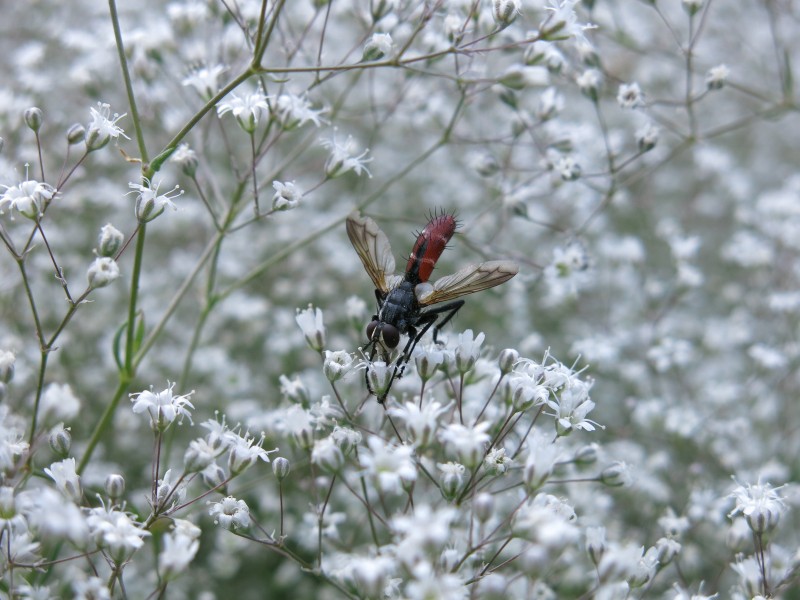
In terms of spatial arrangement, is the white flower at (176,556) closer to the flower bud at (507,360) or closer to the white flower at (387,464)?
the white flower at (387,464)

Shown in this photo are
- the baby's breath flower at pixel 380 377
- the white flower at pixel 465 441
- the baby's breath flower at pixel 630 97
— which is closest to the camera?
the white flower at pixel 465 441

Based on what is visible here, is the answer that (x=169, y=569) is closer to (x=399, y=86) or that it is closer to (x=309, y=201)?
(x=399, y=86)

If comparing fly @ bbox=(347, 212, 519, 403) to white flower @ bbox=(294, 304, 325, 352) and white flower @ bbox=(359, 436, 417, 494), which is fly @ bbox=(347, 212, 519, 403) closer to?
white flower @ bbox=(294, 304, 325, 352)

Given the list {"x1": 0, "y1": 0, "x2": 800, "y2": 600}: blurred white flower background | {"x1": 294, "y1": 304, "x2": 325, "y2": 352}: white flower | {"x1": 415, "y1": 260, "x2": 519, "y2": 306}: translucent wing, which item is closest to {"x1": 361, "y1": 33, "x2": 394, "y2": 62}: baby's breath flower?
{"x1": 0, "y1": 0, "x2": 800, "y2": 600}: blurred white flower background

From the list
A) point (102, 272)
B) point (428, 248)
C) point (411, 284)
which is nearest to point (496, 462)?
point (411, 284)

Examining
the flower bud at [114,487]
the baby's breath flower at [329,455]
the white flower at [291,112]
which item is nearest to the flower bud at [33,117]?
the white flower at [291,112]

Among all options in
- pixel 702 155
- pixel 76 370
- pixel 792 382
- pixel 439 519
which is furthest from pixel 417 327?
pixel 702 155
